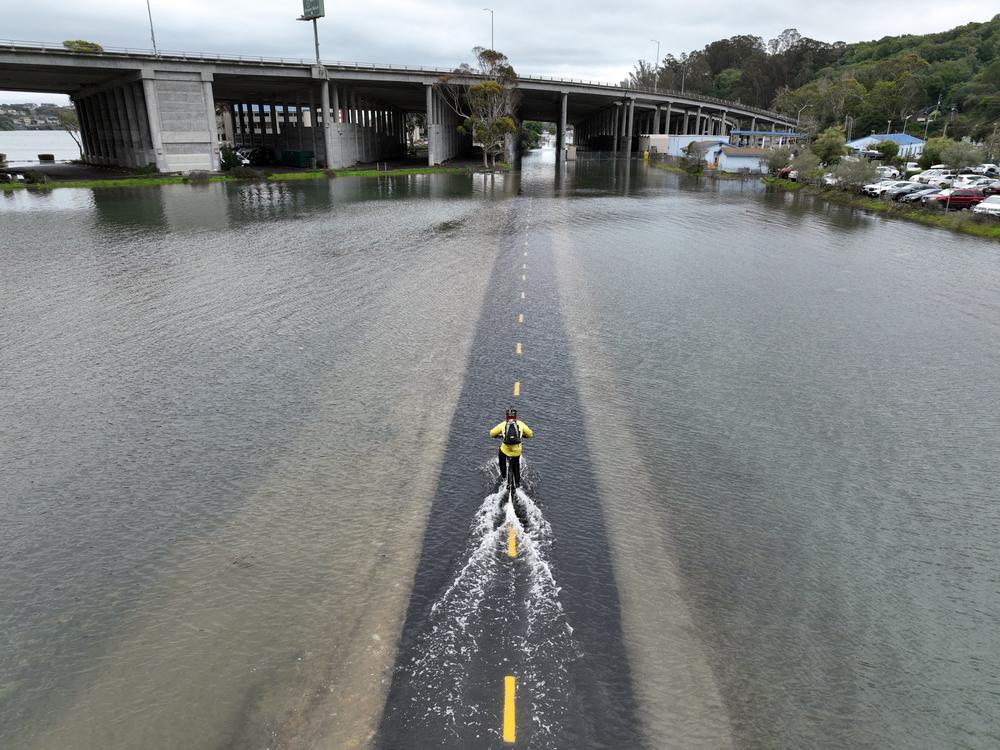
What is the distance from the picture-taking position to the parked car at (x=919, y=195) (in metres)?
51.7

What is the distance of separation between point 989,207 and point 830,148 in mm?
32677

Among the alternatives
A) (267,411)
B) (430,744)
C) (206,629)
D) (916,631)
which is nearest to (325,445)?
(267,411)

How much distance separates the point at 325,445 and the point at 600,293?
1541cm

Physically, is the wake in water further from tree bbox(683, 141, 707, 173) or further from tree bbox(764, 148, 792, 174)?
tree bbox(683, 141, 707, 173)

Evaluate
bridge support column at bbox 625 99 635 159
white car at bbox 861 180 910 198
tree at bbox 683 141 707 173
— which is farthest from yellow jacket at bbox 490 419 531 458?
bridge support column at bbox 625 99 635 159

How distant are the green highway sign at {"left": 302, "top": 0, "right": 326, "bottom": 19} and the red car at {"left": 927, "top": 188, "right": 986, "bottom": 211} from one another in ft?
236

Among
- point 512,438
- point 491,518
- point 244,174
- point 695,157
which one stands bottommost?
point 491,518

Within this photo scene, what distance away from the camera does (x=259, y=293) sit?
25.8 metres

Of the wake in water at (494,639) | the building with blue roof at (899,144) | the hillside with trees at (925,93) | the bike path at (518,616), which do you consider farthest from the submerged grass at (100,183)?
the hillside with trees at (925,93)

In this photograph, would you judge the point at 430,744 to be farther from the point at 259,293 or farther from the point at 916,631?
the point at 259,293

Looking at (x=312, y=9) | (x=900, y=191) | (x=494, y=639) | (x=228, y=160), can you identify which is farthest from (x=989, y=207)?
A: (x=228, y=160)

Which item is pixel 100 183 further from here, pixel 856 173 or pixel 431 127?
pixel 856 173

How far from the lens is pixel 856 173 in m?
58.0

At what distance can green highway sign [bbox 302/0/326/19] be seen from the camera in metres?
81.0
